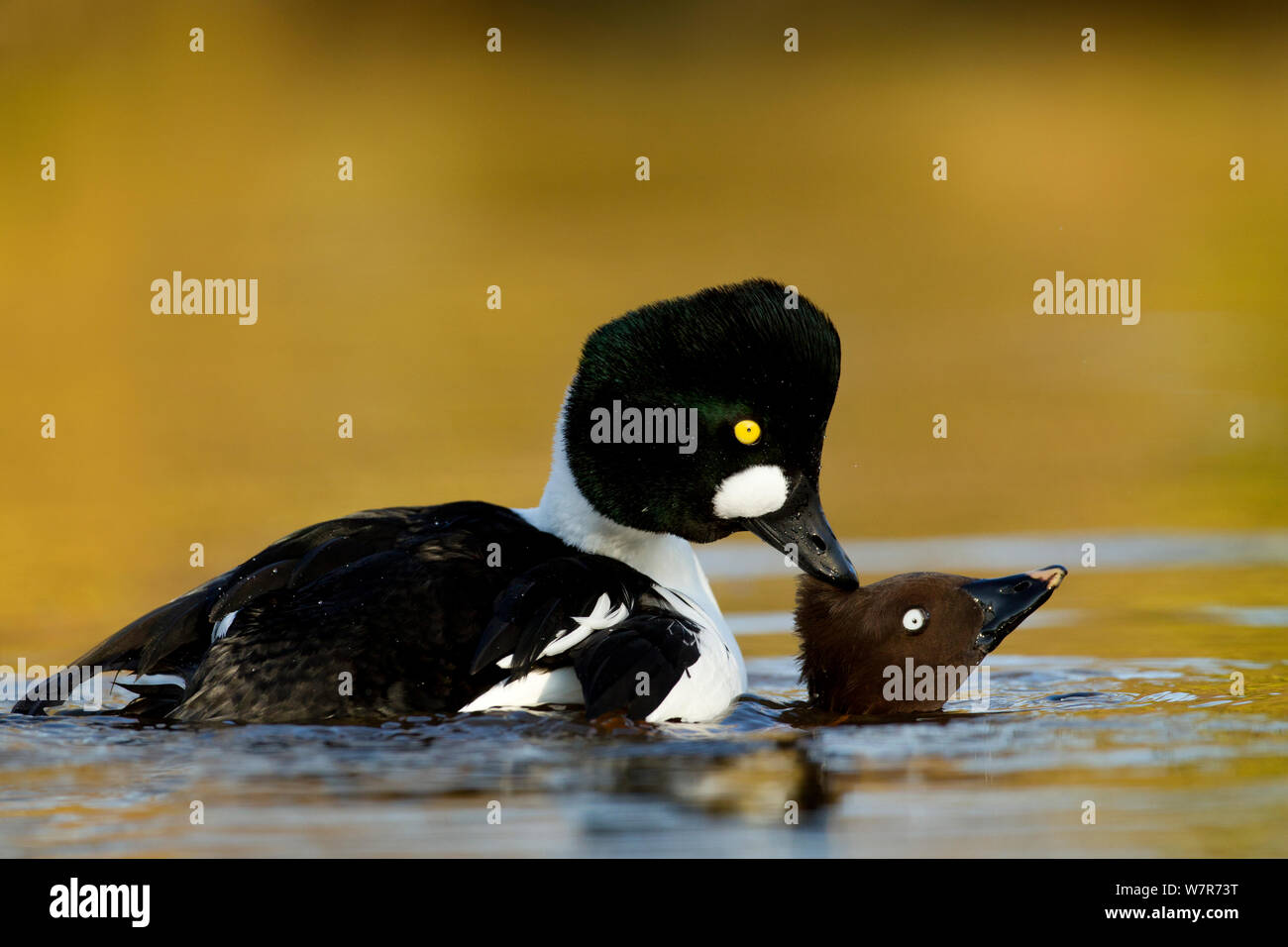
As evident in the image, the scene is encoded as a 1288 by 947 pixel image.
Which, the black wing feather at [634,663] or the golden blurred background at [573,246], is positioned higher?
the golden blurred background at [573,246]

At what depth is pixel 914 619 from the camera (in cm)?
670

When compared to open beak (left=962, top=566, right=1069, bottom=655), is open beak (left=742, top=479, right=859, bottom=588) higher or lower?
higher

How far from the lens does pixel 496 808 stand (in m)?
5.20

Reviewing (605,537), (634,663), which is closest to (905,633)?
(605,537)

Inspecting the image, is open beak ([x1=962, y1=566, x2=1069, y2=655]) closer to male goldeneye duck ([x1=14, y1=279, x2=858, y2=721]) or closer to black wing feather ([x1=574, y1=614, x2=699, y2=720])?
male goldeneye duck ([x1=14, y1=279, x2=858, y2=721])

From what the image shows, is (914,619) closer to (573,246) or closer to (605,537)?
(605,537)

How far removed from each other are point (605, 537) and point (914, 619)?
1200 mm

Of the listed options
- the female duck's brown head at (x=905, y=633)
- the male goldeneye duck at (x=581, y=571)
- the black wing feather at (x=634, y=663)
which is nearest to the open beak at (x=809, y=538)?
the male goldeneye duck at (x=581, y=571)

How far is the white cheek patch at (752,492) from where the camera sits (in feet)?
21.5

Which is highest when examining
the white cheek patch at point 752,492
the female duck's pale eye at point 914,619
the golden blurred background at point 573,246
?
the golden blurred background at point 573,246

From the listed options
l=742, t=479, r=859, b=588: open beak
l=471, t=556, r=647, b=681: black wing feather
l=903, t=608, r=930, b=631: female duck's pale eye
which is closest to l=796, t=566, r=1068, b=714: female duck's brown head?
l=903, t=608, r=930, b=631: female duck's pale eye

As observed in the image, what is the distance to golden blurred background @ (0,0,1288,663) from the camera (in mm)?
10438

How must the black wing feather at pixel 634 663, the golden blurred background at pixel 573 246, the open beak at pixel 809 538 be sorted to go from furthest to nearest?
the golden blurred background at pixel 573 246
the open beak at pixel 809 538
the black wing feather at pixel 634 663

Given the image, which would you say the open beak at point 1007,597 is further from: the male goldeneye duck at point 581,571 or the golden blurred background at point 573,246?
the golden blurred background at point 573,246
